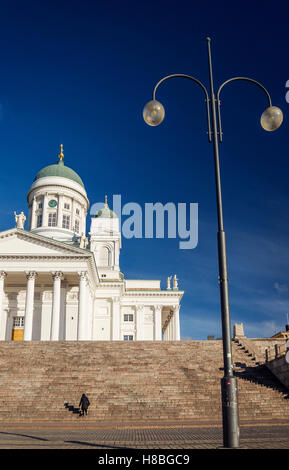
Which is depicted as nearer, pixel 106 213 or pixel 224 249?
pixel 224 249

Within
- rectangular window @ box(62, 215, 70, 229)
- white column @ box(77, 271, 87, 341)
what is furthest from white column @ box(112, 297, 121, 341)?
rectangular window @ box(62, 215, 70, 229)

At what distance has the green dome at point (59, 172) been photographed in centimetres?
6328

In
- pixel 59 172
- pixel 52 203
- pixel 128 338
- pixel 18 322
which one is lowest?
pixel 128 338

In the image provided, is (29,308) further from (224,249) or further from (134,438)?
(224,249)

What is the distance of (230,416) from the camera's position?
9.46 metres

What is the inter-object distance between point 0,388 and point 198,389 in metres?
10.8

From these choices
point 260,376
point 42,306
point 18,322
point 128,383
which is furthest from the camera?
point 18,322

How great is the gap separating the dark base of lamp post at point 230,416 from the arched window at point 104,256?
53.8m

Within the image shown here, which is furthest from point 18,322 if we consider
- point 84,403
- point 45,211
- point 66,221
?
point 84,403

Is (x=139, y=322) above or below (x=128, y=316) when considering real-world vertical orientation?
below

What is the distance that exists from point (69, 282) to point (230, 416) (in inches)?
1528

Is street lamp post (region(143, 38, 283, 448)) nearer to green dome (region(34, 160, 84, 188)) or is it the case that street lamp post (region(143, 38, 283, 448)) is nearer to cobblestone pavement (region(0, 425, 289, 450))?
cobblestone pavement (region(0, 425, 289, 450))

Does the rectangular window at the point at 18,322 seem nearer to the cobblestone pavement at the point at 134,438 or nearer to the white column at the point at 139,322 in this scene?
the white column at the point at 139,322
